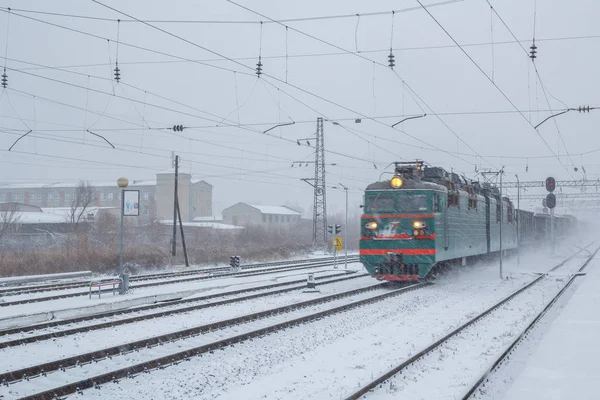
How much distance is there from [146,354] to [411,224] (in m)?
11.6

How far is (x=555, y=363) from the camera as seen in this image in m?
9.74

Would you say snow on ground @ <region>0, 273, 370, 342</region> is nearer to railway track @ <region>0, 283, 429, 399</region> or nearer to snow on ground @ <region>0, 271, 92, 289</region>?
railway track @ <region>0, 283, 429, 399</region>

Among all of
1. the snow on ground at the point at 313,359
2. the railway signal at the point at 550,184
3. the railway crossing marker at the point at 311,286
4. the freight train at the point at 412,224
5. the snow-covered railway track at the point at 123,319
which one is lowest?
the snow on ground at the point at 313,359

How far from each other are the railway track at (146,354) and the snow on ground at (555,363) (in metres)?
4.74

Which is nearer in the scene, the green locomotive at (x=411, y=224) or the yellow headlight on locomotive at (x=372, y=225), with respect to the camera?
the green locomotive at (x=411, y=224)

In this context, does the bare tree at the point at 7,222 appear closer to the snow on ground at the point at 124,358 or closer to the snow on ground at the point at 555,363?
the snow on ground at the point at 124,358

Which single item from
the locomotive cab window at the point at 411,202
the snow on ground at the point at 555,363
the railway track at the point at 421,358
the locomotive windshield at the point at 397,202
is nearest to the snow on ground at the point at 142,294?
the locomotive windshield at the point at 397,202

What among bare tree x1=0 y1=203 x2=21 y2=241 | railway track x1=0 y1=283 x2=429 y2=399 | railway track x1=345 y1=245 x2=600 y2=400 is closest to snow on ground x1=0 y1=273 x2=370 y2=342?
railway track x1=0 y1=283 x2=429 y2=399

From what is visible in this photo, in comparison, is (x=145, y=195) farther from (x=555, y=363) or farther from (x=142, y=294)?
(x=555, y=363)

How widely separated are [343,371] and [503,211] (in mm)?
23301

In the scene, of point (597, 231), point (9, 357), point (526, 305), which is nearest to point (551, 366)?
point (526, 305)

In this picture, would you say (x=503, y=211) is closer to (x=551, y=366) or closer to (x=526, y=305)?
(x=526, y=305)

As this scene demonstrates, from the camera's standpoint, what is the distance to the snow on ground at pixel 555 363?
26.8 ft

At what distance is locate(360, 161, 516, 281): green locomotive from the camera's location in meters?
19.7
